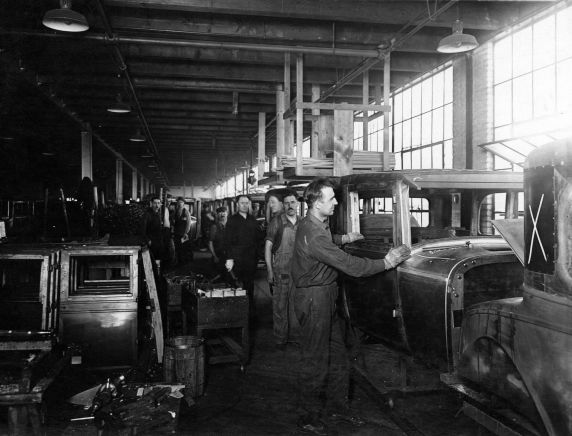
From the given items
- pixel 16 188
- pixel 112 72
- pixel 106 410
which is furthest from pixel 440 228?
pixel 16 188

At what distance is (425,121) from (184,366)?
9976 mm

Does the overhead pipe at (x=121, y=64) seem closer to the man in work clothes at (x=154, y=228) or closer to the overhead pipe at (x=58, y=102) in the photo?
the overhead pipe at (x=58, y=102)

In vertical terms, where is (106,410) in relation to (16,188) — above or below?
below

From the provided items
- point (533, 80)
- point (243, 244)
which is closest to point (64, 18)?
point (243, 244)

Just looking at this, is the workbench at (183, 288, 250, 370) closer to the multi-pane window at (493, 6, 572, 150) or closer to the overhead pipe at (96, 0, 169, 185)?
the overhead pipe at (96, 0, 169, 185)

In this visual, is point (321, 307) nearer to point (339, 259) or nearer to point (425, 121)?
point (339, 259)

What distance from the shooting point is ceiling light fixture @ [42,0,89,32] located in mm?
6344

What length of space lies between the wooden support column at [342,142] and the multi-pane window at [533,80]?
3.46 meters

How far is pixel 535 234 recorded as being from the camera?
2.50 m

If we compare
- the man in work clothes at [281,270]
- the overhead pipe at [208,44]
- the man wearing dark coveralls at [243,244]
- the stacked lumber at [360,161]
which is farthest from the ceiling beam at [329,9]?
the man in work clothes at [281,270]

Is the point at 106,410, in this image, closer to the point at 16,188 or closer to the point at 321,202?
the point at 321,202

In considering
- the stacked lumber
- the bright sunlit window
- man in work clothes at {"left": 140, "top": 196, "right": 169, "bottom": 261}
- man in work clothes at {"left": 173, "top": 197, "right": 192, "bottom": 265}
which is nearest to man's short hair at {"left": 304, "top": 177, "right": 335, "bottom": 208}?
the stacked lumber

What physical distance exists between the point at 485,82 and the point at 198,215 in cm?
1468

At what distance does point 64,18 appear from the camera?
6367 millimetres
